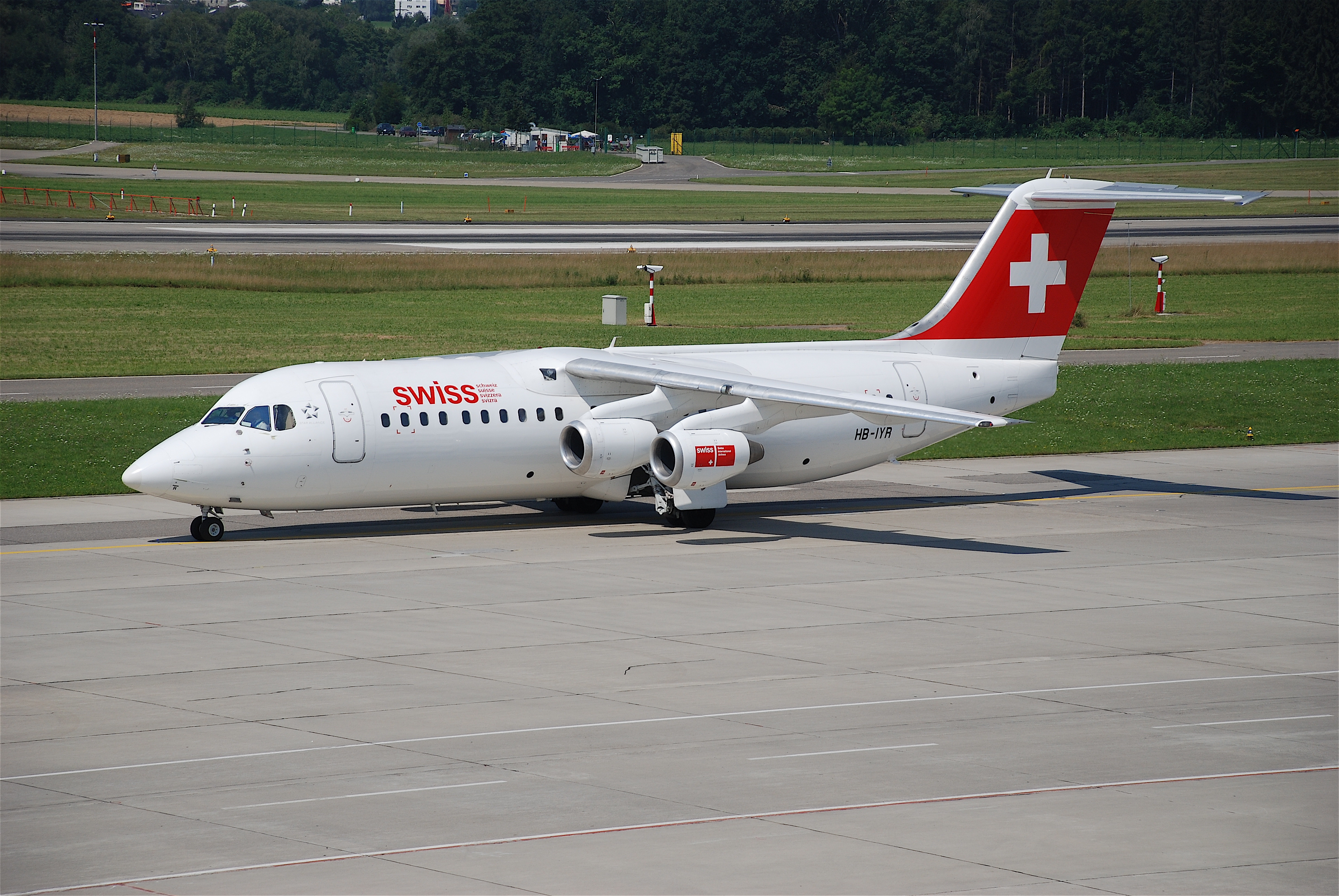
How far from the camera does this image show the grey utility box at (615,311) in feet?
183

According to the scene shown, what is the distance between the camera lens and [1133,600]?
23672 millimetres

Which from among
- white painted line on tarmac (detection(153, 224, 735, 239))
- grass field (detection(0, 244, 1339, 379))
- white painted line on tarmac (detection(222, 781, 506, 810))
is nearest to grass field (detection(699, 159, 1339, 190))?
white painted line on tarmac (detection(153, 224, 735, 239))

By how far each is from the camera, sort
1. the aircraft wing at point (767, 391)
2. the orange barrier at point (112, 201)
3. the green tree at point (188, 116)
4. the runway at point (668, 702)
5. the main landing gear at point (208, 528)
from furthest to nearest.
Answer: the green tree at point (188, 116) < the orange barrier at point (112, 201) < the main landing gear at point (208, 528) < the aircraft wing at point (767, 391) < the runway at point (668, 702)

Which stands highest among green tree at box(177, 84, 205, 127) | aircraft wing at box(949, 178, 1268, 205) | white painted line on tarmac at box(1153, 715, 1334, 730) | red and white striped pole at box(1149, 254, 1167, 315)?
green tree at box(177, 84, 205, 127)

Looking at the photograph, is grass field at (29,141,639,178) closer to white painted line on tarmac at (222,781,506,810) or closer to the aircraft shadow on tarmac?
the aircraft shadow on tarmac

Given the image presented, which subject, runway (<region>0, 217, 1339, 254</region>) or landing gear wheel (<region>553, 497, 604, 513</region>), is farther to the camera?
runway (<region>0, 217, 1339, 254</region>)

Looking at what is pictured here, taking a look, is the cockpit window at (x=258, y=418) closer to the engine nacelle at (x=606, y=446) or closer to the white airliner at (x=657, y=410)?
the white airliner at (x=657, y=410)

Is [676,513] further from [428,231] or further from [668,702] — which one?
[428,231]

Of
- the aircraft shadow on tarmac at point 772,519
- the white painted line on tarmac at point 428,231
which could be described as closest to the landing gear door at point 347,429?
the aircraft shadow on tarmac at point 772,519

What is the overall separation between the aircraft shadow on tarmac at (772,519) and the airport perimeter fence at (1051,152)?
13804cm

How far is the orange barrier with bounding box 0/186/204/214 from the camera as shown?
340 feet

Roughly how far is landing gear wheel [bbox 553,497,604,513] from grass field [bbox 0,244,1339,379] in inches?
722

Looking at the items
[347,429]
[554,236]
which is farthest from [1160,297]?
[347,429]

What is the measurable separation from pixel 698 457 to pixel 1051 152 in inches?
6484
